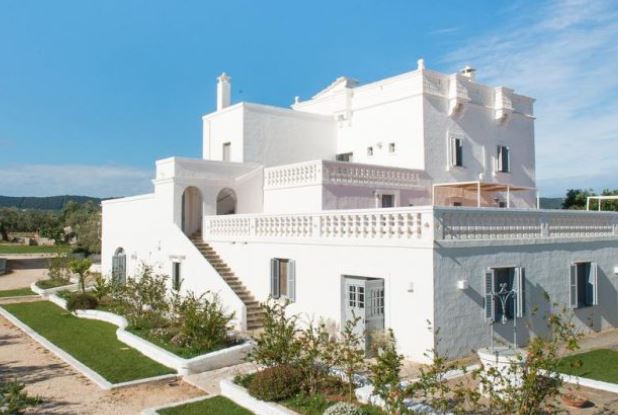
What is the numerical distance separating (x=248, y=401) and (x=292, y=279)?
6.40 meters

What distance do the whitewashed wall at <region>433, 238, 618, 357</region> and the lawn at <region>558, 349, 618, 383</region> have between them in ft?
3.32

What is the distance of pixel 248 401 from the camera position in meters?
9.56

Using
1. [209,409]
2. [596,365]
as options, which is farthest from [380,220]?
[209,409]

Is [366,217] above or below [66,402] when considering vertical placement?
above

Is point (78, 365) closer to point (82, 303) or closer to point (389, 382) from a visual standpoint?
point (82, 303)

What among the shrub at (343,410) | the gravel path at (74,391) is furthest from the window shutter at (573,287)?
the gravel path at (74,391)

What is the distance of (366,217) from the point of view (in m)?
13.4

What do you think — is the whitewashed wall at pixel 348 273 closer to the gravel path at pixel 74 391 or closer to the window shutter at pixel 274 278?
the window shutter at pixel 274 278

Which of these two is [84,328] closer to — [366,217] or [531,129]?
[366,217]

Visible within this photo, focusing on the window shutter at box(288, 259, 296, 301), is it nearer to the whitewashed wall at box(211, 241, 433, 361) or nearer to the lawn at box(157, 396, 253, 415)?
the whitewashed wall at box(211, 241, 433, 361)

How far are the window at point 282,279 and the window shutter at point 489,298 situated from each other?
5.72 metres

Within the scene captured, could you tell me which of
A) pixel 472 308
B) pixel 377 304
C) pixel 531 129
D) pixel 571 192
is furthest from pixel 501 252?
pixel 571 192

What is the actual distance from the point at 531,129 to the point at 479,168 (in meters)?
4.59

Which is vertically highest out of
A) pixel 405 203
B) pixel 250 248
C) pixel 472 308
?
pixel 405 203
